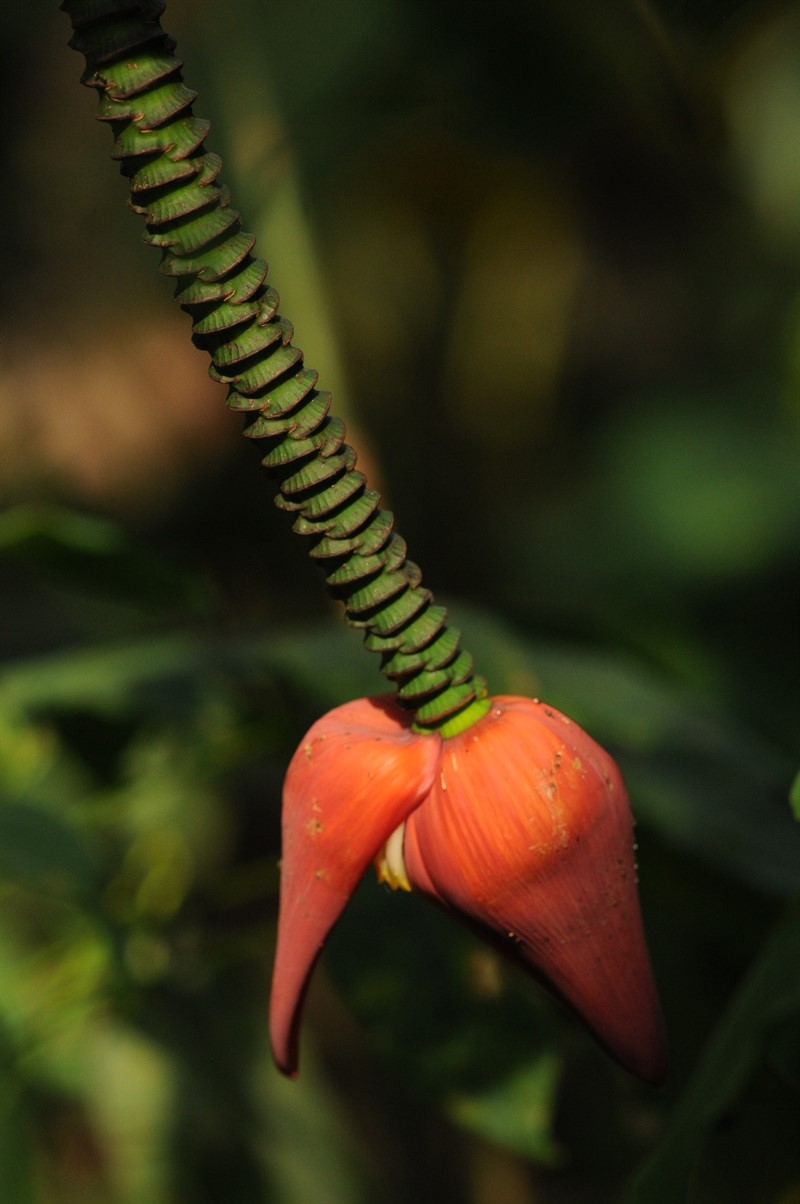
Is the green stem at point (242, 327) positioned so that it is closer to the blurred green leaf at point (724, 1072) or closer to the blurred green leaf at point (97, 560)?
the blurred green leaf at point (724, 1072)

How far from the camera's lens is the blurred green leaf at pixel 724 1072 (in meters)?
0.39

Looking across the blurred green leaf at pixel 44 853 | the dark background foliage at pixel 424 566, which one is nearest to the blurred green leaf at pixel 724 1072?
the dark background foliage at pixel 424 566

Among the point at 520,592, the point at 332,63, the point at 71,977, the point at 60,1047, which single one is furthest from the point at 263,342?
the point at 520,592

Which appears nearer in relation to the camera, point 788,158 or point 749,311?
point 788,158

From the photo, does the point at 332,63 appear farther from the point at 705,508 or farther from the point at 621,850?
the point at 621,850

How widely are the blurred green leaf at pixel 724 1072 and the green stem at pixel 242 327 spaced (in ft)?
0.66

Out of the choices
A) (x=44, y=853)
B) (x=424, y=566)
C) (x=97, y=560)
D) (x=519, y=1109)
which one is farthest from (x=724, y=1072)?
(x=424, y=566)

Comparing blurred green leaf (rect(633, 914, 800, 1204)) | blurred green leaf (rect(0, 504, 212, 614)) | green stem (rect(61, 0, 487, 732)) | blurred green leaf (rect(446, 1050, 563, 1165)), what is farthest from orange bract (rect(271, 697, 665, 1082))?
blurred green leaf (rect(0, 504, 212, 614))

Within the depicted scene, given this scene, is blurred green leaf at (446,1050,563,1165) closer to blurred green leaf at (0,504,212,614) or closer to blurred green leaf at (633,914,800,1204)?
blurred green leaf at (633,914,800,1204)

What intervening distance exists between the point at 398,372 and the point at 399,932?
117cm

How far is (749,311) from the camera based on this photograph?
1.57m

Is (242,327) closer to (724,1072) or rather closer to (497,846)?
(497,846)

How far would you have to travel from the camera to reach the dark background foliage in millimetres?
583

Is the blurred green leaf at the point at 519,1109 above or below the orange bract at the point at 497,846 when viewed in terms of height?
below
